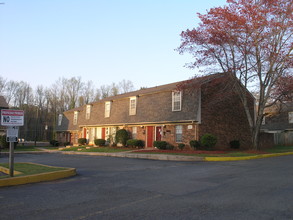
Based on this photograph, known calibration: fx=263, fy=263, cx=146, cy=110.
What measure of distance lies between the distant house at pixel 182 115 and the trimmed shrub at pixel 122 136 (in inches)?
31.7

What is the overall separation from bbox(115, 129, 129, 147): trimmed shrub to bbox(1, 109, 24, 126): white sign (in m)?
17.5

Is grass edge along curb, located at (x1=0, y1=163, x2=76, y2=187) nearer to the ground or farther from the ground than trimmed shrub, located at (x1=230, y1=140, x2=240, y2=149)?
nearer to the ground

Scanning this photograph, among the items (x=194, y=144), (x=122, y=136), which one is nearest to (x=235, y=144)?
(x=194, y=144)

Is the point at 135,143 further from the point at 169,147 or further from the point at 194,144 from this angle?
the point at 194,144

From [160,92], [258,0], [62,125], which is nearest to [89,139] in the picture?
[62,125]

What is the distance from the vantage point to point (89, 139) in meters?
34.3

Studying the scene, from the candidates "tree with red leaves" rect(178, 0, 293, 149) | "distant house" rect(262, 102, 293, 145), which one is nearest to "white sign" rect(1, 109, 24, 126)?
"tree with red leaves" rect(178, 0, 293, 149)

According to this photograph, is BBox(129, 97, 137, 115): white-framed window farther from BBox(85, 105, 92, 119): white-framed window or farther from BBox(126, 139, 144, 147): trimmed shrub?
BBox(85, 105, 92, 119): white-framed window

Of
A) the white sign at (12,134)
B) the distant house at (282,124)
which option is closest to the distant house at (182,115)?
the distant house at (282,124)

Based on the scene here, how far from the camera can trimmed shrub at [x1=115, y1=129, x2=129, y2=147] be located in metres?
26.7

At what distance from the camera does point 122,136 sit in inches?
1053

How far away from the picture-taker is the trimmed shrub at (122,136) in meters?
26.7

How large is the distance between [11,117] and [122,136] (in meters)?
17.7

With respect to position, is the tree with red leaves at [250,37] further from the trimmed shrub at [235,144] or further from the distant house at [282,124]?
the distant house at [282,124]
